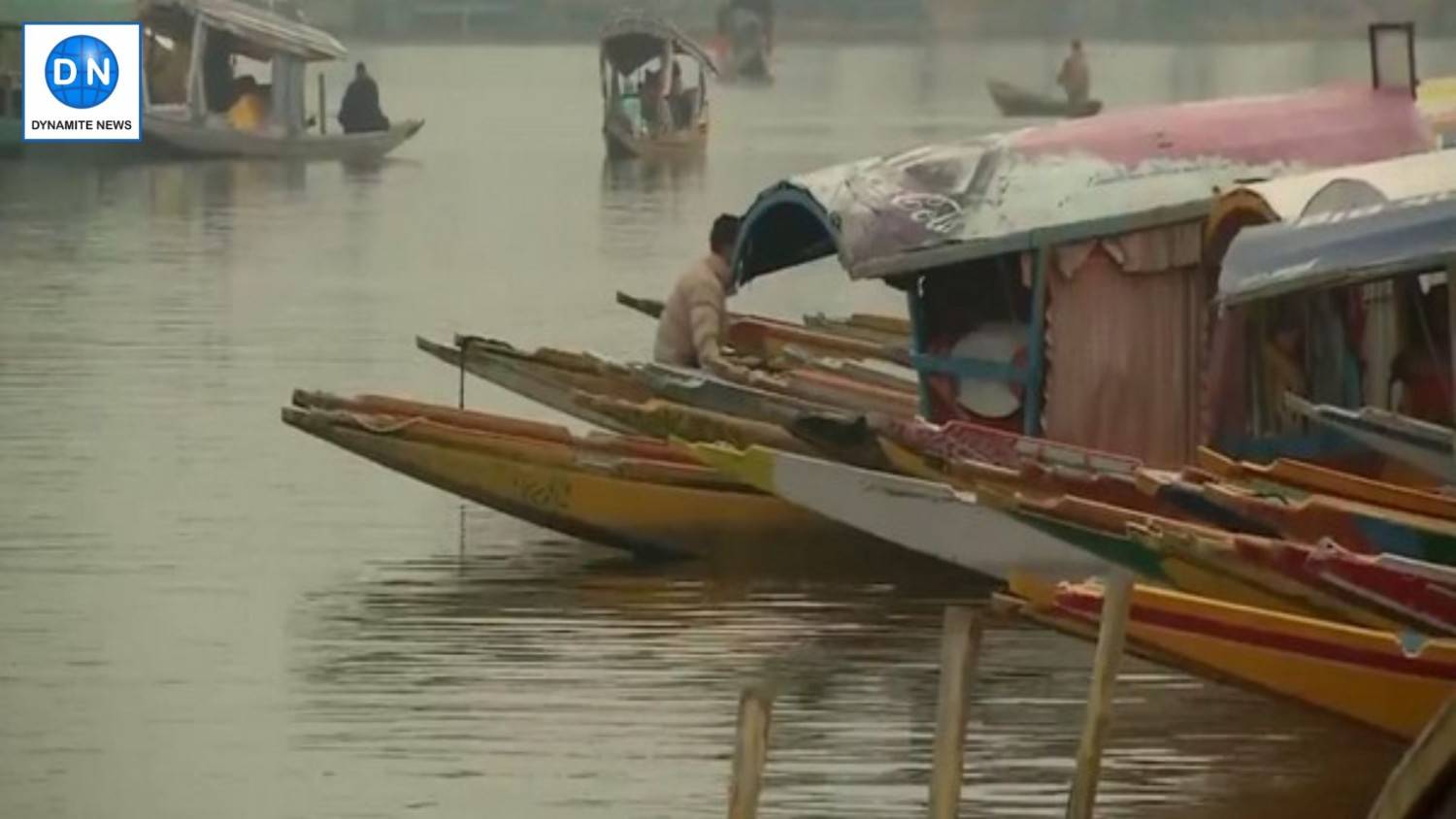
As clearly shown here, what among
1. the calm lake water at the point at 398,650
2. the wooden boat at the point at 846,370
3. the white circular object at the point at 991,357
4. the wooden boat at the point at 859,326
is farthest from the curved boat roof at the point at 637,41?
the white circular object at the point at 991,357

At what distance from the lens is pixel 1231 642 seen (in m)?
10.3

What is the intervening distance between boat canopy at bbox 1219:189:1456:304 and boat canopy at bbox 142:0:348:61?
34.4 metres

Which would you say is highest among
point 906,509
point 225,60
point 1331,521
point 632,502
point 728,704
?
point 225,60

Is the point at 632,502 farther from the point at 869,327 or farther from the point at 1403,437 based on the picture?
the point at 869,327

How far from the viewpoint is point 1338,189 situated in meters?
13.2

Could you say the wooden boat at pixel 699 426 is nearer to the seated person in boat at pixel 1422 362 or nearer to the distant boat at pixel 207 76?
the seated person in boat at pixel 1422 362

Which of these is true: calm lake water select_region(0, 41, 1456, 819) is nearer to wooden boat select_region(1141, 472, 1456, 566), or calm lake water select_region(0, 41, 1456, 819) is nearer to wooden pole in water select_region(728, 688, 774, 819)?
wooden boat select_region(1141, 472, 1456, 566)

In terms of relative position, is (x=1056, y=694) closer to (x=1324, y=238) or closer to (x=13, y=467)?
(x=1324, y=238)

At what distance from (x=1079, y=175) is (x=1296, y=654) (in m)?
4.57

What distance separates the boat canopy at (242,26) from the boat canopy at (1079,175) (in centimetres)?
3134

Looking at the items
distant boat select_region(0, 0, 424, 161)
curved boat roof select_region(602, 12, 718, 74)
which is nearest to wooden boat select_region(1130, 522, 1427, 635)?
distant boat select_region(0, 0, 424, 161)

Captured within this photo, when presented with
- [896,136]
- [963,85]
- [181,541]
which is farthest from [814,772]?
[963,85]

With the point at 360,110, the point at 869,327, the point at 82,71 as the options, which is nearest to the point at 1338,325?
the point at 869,327

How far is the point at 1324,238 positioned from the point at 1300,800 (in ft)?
6.44
